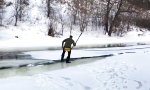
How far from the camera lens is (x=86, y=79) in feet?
50.6

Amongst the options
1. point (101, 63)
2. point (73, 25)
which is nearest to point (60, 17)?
point (73, 25)

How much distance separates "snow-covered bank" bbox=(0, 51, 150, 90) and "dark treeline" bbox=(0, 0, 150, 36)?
2082 centimetres

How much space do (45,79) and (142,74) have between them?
506 centimetres

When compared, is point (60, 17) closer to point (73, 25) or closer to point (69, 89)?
point (73, 25)

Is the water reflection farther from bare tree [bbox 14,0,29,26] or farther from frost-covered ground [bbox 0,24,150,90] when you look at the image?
bare tree [bbox 14,0,29,26]

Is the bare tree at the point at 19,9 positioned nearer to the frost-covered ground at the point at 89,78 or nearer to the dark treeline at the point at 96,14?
the dark treeline at the point at 96,14

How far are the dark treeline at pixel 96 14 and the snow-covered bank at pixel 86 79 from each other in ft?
68.3

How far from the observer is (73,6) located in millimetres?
44531

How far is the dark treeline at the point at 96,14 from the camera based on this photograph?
40.4 metres

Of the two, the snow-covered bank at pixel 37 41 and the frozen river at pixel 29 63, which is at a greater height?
the snow-covered bank at pixel 37 41

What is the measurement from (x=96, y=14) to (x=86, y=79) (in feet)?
105

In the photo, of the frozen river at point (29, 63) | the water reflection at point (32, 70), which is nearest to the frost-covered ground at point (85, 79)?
the water reflection at point (32, 70)

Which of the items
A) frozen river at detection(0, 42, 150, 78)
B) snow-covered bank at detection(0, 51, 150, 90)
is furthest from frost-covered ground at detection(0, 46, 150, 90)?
frozen river at detection(0, 42, 150, 78)

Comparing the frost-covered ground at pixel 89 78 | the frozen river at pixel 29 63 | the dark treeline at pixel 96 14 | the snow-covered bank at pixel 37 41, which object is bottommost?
the frost-covered ground at pixel 89 78
